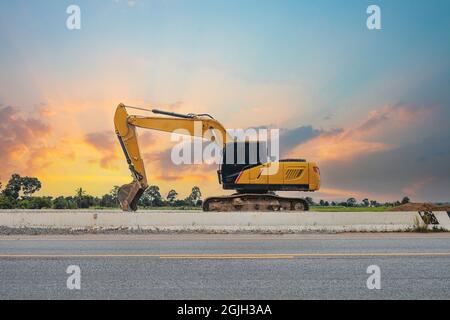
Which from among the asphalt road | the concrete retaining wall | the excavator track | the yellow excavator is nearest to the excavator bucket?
the yellow excavator

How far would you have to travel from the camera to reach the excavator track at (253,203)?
23.0 meters

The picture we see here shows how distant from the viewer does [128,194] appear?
23.6 metres

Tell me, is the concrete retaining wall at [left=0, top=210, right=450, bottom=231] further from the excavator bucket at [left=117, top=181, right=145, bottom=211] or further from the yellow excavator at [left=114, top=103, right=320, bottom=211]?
the excavator bucket at [left=117, top=181, right=145, bottom=211]

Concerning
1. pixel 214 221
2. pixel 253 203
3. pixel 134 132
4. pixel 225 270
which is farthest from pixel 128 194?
pixel 225 270

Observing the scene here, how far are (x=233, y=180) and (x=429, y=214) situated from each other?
8.58 m

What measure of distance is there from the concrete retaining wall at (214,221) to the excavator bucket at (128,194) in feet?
26.5

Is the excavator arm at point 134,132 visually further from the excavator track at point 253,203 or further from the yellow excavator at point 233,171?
the excavator track at point 253,203

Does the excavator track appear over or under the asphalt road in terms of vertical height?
over

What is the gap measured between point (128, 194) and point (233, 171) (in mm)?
4970

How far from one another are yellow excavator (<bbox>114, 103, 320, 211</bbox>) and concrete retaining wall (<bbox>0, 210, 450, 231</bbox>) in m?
6.87

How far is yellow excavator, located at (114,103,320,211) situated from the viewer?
22109mm

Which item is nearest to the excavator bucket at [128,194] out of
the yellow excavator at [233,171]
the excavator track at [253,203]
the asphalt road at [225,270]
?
the yellow excavator at [233,171]

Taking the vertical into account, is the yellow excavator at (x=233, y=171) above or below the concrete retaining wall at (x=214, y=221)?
above
